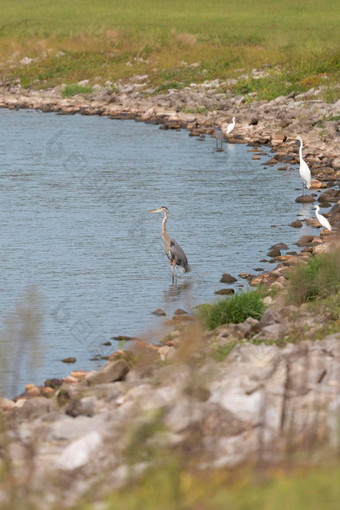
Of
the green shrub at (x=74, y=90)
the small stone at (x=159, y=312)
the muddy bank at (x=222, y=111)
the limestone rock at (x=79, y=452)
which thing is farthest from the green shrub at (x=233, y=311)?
the green shrub at (x=74, y=90)

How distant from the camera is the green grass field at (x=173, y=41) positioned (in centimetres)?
5541

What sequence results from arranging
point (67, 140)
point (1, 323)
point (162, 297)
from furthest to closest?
point (67, 140)
point (162, 297)
point (1, 323)

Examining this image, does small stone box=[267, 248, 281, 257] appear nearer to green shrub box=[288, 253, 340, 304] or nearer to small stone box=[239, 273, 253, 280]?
small stone box=[239, 273, 253, 280]

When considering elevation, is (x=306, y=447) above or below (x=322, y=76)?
above

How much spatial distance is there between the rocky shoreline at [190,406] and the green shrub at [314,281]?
15.9 inches

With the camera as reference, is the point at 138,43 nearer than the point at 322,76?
No

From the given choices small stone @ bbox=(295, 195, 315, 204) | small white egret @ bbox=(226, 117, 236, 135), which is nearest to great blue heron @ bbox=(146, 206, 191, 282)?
small stone @ bbox=(295, 195, 315, 204)

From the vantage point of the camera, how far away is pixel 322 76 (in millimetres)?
48688

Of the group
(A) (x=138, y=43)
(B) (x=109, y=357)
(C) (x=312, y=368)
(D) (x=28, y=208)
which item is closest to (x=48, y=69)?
(A) (x=138, y=43)

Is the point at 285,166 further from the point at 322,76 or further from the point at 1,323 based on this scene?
the point at 1,323

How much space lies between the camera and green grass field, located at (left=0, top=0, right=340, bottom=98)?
55406mm

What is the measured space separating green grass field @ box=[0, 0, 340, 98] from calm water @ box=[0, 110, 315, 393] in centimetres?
1244

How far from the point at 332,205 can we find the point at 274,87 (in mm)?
22037

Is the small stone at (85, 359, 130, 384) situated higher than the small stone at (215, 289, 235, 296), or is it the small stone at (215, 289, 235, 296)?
the small stone at (85, 359, 130, 384)
